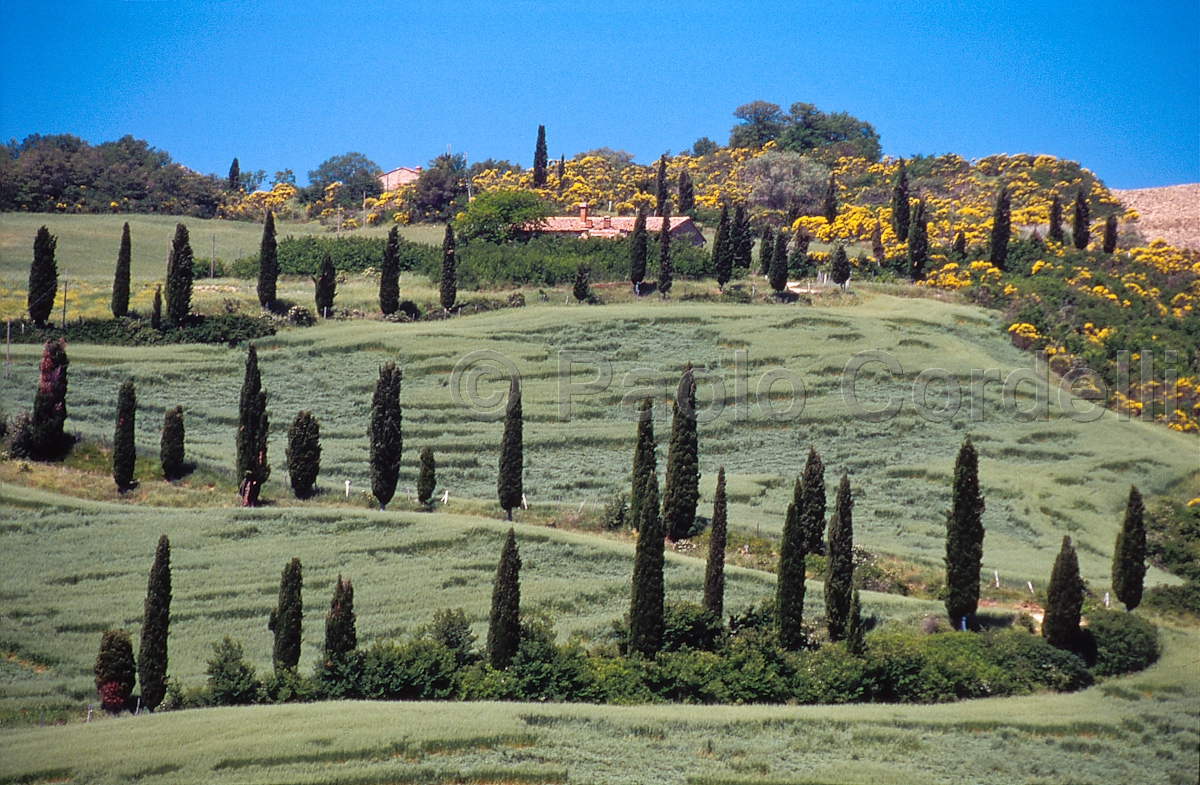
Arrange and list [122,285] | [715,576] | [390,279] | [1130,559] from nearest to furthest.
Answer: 1. [715,576]
2. [1130,559]
3. [122,285]
4. [390,279]

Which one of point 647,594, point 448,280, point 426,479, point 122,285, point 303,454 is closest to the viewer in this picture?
point 647,594

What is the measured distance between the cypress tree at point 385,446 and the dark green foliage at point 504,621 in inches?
538

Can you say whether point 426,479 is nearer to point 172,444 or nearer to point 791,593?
point 172,444

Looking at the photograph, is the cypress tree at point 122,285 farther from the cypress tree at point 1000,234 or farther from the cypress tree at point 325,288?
the cypress tree at point 1000,234

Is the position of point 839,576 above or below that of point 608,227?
below

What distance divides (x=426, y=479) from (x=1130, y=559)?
963 inches

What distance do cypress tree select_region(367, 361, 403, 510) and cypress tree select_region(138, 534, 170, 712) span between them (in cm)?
1506

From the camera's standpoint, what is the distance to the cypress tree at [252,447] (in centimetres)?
4866

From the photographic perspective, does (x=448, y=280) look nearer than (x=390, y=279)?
No

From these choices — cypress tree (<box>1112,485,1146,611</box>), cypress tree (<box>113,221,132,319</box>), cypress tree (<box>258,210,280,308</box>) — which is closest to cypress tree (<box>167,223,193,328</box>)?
cypress tree (<box>113,221,132,319</box>)

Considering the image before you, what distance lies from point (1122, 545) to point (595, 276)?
139 feet

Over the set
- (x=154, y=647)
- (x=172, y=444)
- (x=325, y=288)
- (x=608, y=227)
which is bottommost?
(x=154, y=647)

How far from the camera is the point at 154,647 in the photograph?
33.8 meters

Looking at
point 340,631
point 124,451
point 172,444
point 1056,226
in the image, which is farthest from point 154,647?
point 1056,226
